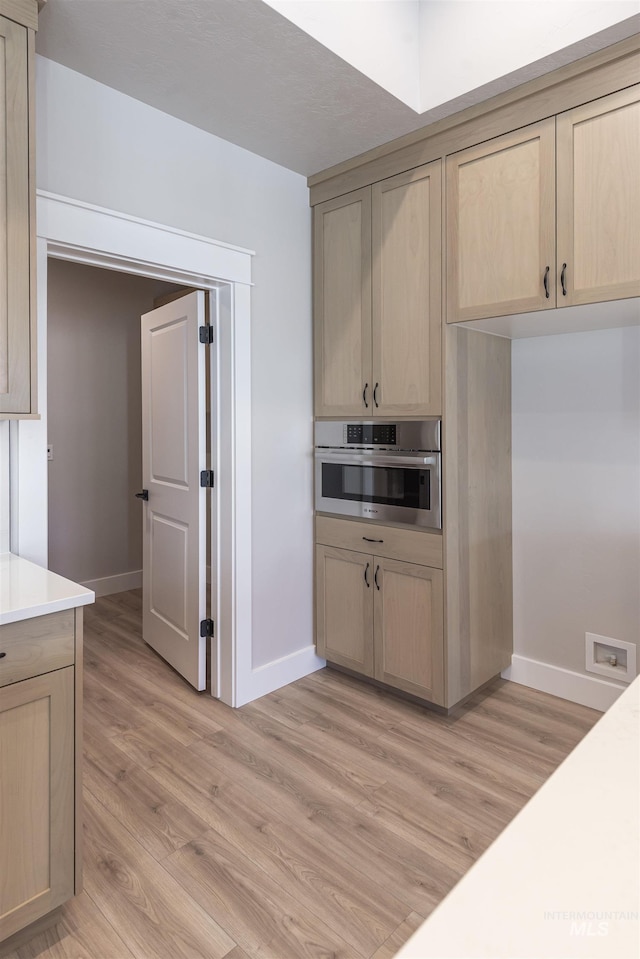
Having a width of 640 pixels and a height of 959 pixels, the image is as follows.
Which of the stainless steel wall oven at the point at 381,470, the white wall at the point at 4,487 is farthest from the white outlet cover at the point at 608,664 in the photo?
the white wall at the point at 4,487

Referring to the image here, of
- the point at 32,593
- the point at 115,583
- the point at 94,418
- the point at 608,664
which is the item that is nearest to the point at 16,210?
the point at 32,593

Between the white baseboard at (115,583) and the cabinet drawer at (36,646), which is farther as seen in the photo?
the white baseboard at (115,583)

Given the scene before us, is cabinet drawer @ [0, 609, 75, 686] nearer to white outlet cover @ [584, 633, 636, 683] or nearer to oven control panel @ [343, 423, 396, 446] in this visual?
oven control panel @ [343, 423, 396, 446]

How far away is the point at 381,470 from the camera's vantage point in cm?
268

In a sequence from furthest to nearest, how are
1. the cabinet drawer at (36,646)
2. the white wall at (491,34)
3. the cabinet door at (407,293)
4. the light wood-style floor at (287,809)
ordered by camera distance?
the cabinet door at (407,293)
the white wall at (491,34)
the light wood-style floor at (287,809)
the cabinet drawer at (36,646)

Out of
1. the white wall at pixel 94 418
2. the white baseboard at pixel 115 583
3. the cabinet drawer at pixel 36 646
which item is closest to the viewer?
the cabinet drawer at pixel 36 646

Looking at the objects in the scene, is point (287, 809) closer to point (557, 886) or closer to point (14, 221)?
point (557, 886)

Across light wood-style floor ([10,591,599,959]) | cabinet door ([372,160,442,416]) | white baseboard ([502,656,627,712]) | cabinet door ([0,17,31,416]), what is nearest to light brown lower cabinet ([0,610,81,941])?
light wood-style floor ([10,591,599,959])

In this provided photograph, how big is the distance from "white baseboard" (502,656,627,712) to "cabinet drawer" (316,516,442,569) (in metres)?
0.82

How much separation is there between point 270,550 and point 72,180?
172 centimetres

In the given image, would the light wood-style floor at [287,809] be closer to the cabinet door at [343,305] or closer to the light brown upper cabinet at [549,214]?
the cabinet door at [343,305]

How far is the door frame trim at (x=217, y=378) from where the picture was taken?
1894 millimetres

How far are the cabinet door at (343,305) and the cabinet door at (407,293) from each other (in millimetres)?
57

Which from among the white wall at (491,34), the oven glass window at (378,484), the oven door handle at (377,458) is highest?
the white wall at (491,34)
